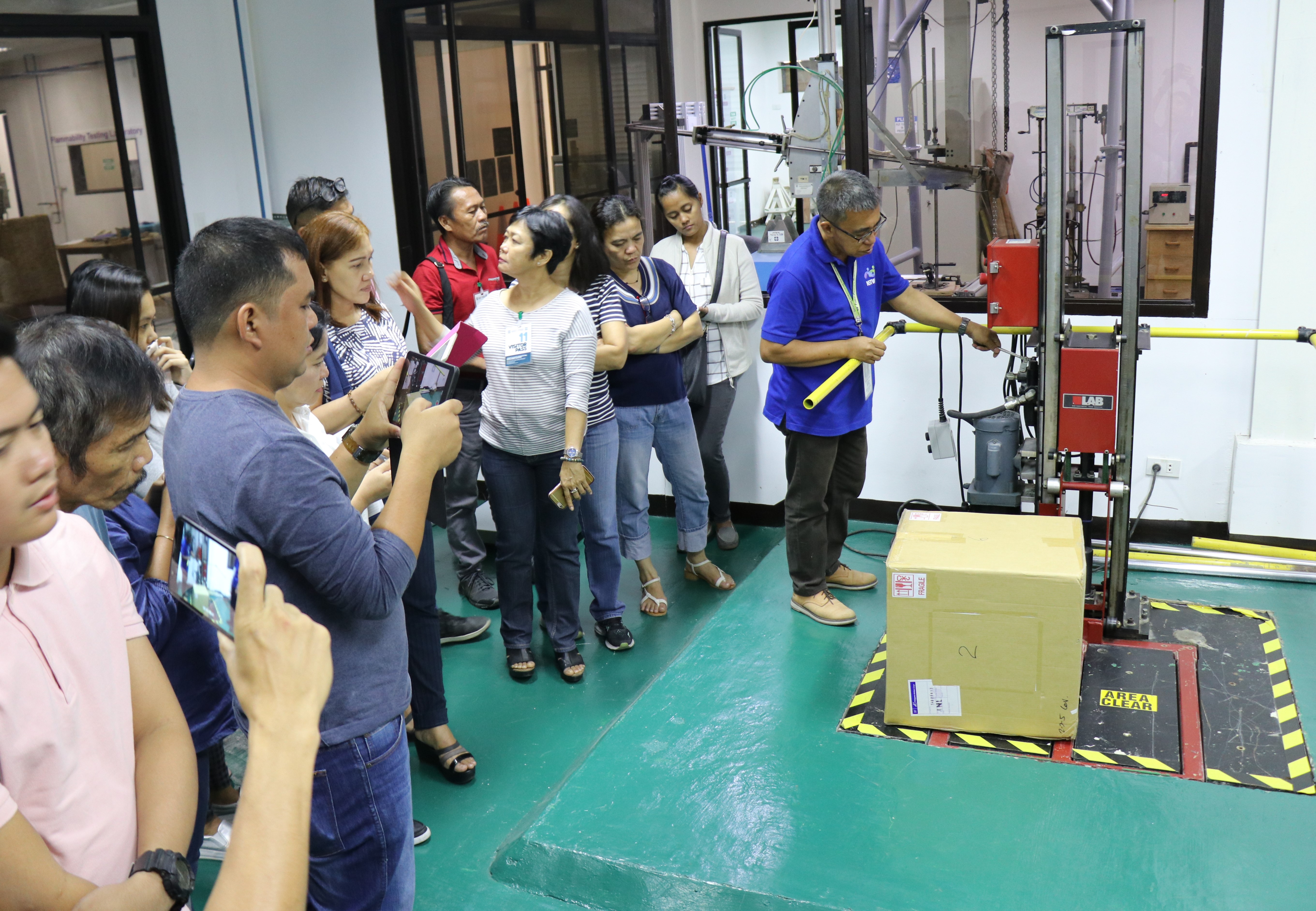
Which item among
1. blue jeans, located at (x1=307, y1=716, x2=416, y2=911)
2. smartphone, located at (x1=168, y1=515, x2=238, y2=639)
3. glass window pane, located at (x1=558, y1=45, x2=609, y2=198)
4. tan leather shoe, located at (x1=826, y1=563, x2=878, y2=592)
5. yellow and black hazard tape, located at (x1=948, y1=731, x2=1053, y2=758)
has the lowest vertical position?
yellow and black hazard tape, located at (x1=948, y1=731, x2=1053, y2=758)

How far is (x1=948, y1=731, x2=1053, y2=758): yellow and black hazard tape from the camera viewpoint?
2.99 metres

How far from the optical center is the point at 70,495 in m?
1.56

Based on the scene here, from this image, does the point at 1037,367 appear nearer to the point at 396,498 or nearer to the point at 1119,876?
the point at 1119,876

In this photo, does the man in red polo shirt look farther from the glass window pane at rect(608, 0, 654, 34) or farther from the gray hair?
the glass window pane at rect(608, 0, 654, 34)

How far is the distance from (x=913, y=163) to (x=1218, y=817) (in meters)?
3.09

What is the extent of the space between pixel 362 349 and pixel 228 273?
4.83 ft

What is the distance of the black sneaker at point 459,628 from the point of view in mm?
4027

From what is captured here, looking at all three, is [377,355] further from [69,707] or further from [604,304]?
[69,707]

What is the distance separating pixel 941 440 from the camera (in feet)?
13.1

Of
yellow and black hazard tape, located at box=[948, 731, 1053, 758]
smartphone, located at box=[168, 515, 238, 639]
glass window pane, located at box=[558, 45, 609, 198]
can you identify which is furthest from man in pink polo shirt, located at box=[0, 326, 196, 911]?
glass window pane, located at box=[558, 45, 609, 198]

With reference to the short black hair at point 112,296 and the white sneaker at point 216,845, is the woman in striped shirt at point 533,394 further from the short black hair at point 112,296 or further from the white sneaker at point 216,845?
the white sneaker at point 216,845

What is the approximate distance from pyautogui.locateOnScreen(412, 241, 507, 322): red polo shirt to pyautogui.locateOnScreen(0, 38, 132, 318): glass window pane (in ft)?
6.64

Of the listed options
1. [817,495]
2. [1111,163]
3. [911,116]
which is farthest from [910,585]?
[911,116]

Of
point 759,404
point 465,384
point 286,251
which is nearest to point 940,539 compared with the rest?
point 465,384
